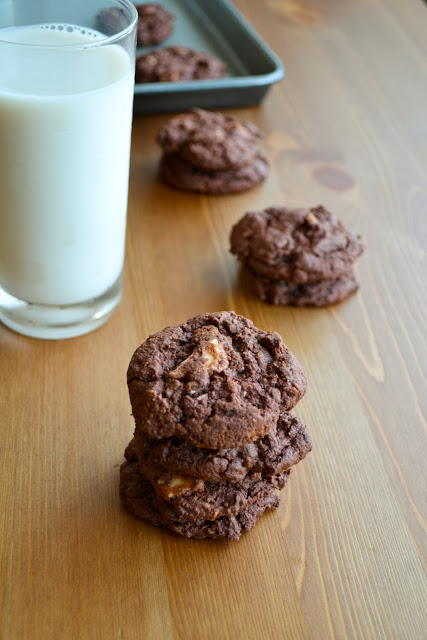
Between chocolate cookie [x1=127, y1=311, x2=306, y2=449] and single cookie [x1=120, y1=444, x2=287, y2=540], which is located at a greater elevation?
chocolate cookie [x1=127, y1=311, x2=306, y2=449]

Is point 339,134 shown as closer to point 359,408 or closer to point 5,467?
point 359,408

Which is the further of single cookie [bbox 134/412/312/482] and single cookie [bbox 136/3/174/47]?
single cookie [bbox 136/3/174/47]

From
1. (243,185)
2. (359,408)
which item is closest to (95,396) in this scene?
(359,408)

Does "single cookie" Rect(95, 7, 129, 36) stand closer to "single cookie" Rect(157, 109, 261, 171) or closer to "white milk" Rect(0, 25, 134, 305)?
"white milk" Rect(0, 25, 134, 305)

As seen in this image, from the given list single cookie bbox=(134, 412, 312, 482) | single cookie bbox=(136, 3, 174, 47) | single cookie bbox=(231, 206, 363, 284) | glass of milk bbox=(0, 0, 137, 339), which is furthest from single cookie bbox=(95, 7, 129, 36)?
single cookie bbox=(136, 3, 174, 47)

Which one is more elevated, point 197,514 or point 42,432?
point 197,514

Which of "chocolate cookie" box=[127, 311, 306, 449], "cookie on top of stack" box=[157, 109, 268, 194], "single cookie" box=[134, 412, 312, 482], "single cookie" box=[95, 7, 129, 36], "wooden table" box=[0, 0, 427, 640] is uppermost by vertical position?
"single cookie" box=[95, 7, 129, 36]

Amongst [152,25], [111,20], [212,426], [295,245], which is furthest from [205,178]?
[212,426]
